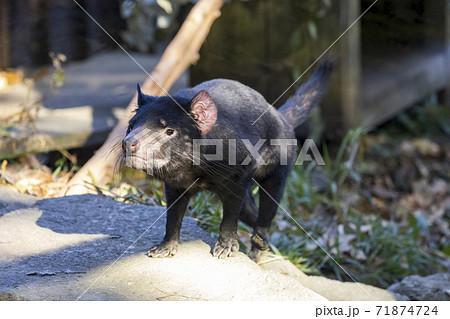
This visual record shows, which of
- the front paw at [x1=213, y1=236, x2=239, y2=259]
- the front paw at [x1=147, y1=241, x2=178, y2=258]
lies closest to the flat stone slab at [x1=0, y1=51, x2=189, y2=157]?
the front paw at [x1=147, y1=241, x2=178, y2=258]

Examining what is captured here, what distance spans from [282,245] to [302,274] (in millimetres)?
481

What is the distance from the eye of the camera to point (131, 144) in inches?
81.4

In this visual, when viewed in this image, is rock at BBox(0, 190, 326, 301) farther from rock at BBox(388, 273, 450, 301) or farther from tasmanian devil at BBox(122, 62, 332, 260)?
rock at BBox(388, 273, 450, 301)

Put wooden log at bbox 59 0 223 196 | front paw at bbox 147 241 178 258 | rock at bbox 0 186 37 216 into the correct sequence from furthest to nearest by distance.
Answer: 1. wooden log at bbox 59 0 223 196
2. rock at bbox 0 186 37 216
3. front paw at bbox 147 241 178 258

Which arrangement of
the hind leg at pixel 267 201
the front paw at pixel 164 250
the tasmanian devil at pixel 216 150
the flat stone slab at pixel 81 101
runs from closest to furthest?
1. the tasmanian devil at pixel 216 150
2. the front paw at pixel 164 250
3. the hind leg at pixel 267 201
4. the flat stone slab at pixel 81 101

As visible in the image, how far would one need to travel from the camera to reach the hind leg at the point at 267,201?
2.78 m

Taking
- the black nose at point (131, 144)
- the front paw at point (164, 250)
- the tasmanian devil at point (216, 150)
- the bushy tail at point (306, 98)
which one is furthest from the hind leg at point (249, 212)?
the black nose at point (131, 144)

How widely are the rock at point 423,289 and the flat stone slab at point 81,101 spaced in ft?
8.15

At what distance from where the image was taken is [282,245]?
3664 millimetres

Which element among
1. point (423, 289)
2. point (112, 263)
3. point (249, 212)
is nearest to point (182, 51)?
point (249, 212)

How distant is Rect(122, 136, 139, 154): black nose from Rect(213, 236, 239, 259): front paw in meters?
0.67

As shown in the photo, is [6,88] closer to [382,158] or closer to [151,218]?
[151,218]

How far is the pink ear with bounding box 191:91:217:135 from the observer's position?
2191mm

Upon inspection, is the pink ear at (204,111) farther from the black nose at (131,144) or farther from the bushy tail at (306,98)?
the bushy tail at (306,98)
